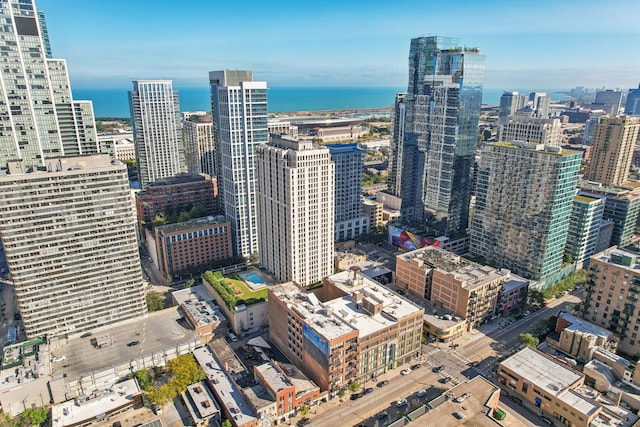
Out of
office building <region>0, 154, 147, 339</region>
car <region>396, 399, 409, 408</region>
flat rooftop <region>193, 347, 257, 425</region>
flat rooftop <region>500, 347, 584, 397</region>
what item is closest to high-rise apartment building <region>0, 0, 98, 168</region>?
office building <region>0, 154, 147, 339</region>

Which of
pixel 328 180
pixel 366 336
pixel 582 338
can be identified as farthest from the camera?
pixel 328 180

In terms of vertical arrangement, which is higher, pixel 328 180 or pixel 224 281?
pixel 328 180

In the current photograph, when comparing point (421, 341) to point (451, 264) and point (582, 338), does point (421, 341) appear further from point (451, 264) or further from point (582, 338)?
point (582, 338)

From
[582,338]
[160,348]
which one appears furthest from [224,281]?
[582,338]

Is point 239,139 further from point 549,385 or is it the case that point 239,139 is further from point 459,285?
point 549,385

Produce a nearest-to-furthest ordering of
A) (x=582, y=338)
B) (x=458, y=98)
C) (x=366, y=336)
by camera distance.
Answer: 1. (x=366, y=336)
2. (x=582, y=338)
3. (x=458, y=98)

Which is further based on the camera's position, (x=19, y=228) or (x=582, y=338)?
(x=582, y=338)

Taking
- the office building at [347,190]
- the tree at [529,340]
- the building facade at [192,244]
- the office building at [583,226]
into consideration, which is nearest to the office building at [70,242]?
the building facade at [192,244]

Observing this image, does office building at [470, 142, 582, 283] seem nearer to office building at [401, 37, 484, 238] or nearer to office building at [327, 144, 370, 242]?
office building at [401, 37, 484, 238]

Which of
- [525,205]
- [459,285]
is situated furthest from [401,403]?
[525,205]
